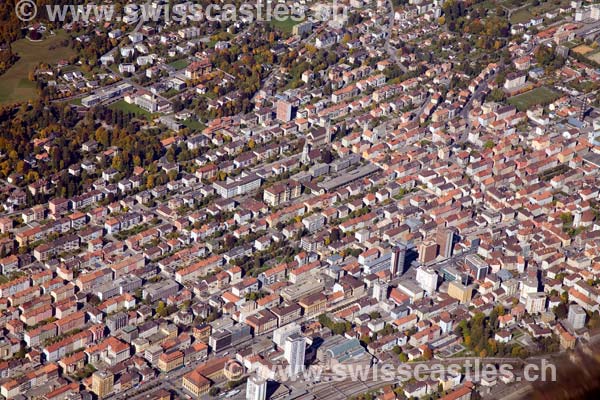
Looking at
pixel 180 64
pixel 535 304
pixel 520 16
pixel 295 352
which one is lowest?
pixel 535 304

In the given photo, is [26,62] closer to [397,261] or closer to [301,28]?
[301,28]

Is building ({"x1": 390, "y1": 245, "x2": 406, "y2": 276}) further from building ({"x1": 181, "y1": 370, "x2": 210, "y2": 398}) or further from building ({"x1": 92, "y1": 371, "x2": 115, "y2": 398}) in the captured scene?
building ({"x1": 92, "y1": 371, "x2": 115, "y2": 398})

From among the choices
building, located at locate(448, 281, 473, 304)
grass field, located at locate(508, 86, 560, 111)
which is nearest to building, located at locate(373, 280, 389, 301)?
building, located at locate(448, 281, 473, 304)

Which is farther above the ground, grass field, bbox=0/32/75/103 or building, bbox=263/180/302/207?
grass field, bbox=0/32/75/103

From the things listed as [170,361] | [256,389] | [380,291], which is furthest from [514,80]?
[256,389]

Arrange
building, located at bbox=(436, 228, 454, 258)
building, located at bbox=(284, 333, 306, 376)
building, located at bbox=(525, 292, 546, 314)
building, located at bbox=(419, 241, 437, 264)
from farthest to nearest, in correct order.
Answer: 1. building, located at bbox=(436, 228, 454, 258)
2. building, located at bbox=(419, 241, 437, 264)
3. building, located at bbox=(525, 292, 546, 314)
4. building, located at bbox=(284, 333, 306, 376)
